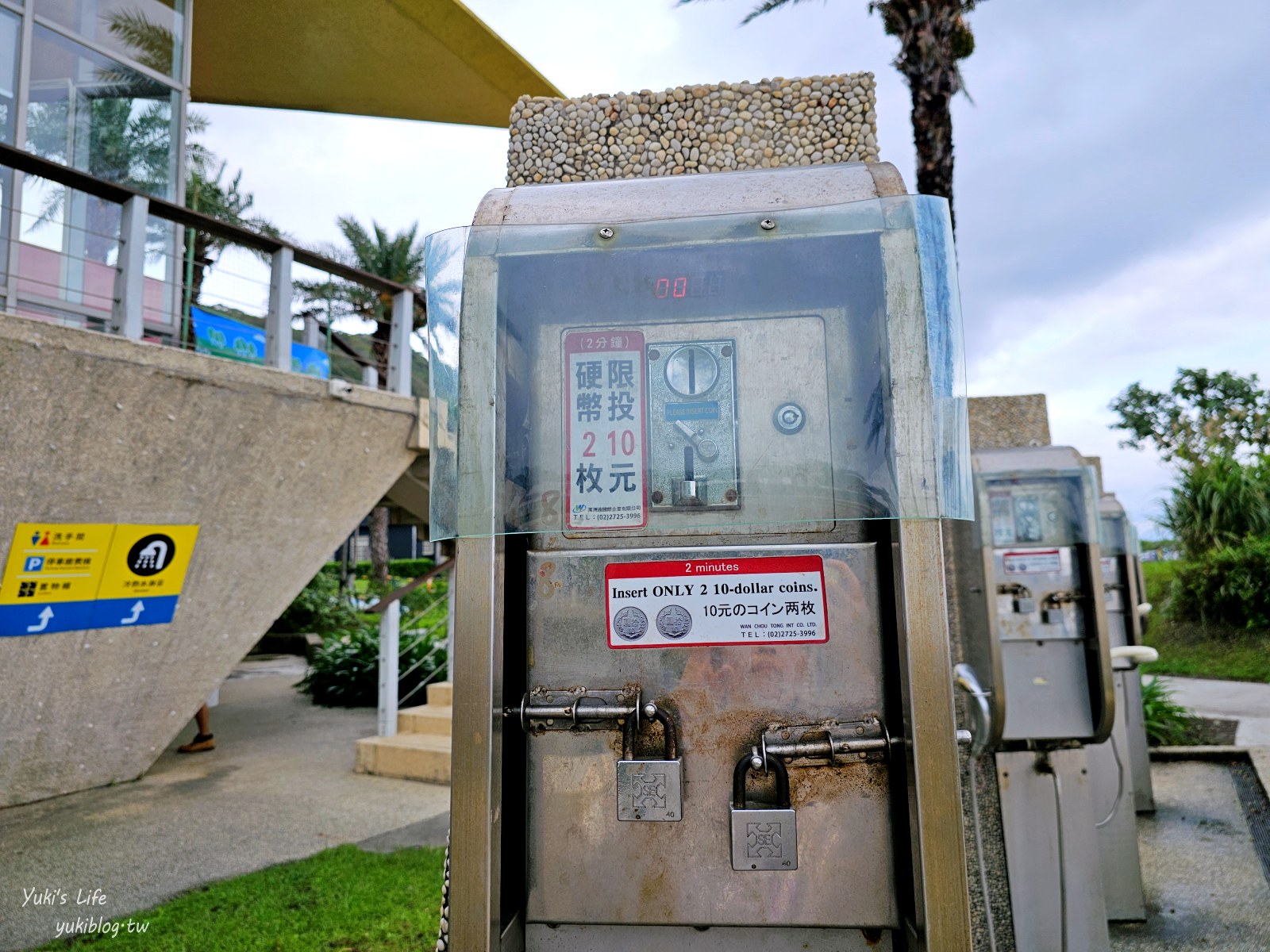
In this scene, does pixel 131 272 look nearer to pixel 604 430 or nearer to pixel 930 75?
pixel 604 430

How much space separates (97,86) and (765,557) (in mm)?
8658

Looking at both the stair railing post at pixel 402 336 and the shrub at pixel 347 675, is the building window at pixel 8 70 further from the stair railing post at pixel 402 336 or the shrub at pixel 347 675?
the shrub at pixel 347 675

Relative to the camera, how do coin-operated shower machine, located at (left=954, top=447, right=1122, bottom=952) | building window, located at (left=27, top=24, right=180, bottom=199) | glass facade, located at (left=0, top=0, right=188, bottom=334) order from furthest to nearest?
building window, located at (left=27, top=24, right=180, bottom=199) → glass facade, located at (left=0, top=0, right=188, bottom=334) → coin-operated shower machine, located at (left=954, top=447, right=1122, bottom=952)

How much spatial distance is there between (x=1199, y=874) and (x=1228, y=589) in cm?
803

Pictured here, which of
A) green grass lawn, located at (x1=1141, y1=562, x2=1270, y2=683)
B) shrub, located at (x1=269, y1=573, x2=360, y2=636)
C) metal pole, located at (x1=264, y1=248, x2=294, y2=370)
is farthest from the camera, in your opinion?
shrub, located at (x1=269, y1=573, x2=360, y2=636)

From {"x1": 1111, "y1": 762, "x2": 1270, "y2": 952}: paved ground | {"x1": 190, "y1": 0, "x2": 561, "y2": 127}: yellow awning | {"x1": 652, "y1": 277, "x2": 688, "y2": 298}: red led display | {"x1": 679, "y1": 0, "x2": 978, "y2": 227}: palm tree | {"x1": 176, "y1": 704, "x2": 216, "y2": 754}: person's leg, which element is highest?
{"x1": 190, "y1": 0, "x2": 561, "y2": 127}: yellow awning

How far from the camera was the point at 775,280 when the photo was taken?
1717 mm

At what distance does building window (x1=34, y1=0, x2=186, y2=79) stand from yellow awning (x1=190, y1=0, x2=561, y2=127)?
95 centimetres

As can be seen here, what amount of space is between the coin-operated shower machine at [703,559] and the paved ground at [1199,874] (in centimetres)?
304

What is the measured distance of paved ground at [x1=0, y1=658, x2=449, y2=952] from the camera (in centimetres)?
417

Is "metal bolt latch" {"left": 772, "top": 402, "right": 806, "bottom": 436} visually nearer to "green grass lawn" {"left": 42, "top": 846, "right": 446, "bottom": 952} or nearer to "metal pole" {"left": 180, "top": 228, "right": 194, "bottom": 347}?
"green grass lawn" {"left": 42, "top": 846, "right": 446, "bottom": 952}

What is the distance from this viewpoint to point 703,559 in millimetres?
1641

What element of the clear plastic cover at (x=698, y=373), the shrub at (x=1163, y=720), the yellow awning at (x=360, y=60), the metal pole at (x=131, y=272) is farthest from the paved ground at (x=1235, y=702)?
the yellow awning at (x=360, y=60)

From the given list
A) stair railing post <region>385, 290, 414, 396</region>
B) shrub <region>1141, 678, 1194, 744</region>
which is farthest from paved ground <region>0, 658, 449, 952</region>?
shrub <region>1141, 678, 1194, 744</region>
